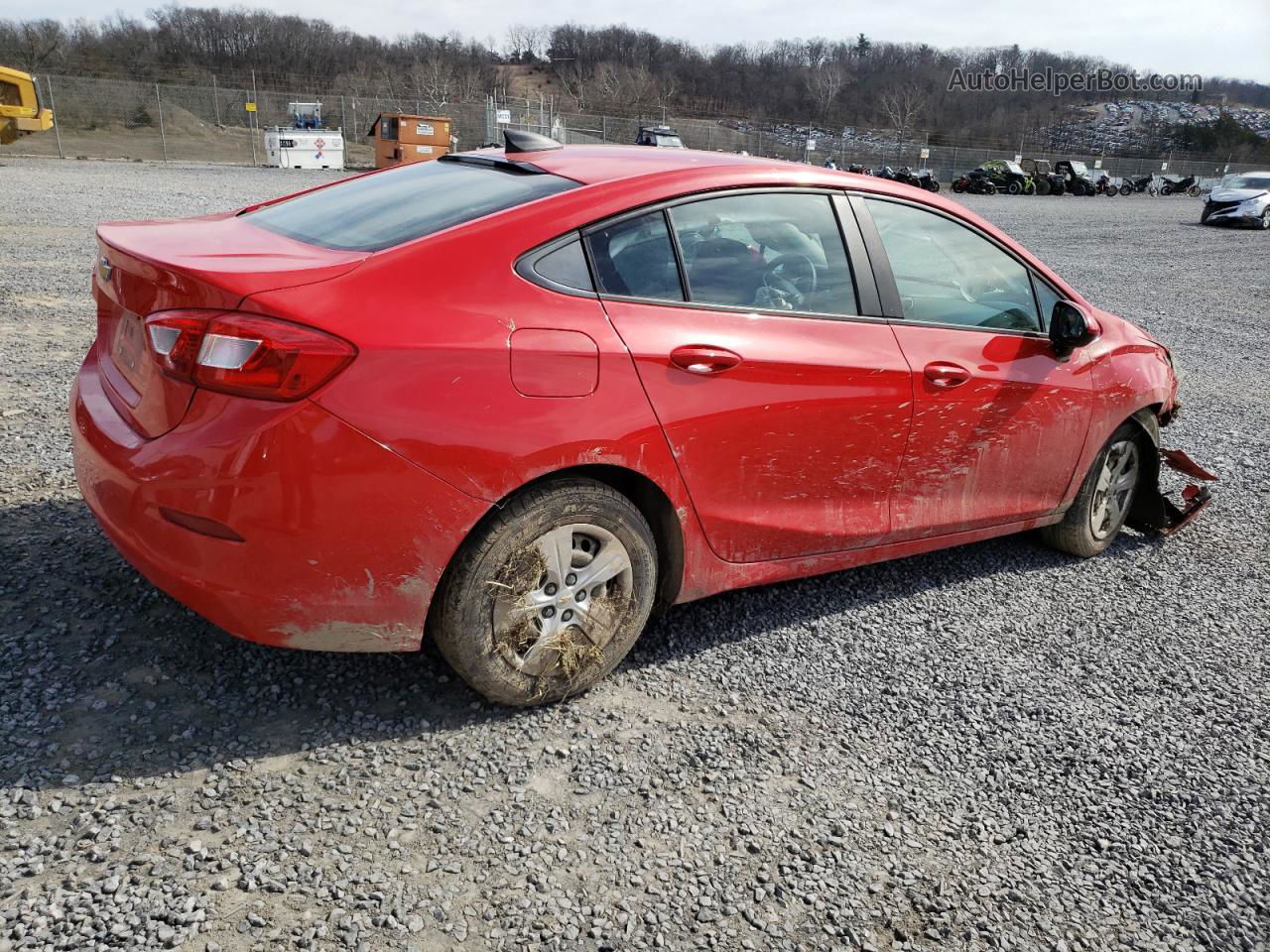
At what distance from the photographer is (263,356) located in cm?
231

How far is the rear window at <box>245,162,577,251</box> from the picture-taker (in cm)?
280

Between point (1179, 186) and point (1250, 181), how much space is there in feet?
82.0

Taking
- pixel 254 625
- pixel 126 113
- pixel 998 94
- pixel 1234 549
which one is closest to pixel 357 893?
pixel 254 625

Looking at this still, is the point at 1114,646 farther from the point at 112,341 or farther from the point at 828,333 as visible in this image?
the point at 112,341

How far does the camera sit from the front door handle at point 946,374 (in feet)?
11.3

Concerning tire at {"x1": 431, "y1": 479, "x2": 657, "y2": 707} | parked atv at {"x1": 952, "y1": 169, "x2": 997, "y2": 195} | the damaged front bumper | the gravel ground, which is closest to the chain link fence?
A: parked atv at {"x1": 952, "y1": 169, "x2": 997, "y2": 195}

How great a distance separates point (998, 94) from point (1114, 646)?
464 ft

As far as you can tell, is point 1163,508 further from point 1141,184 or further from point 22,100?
point 1141,184

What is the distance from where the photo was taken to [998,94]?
415 ft

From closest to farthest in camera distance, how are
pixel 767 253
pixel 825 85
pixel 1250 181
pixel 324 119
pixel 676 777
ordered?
pixel 676 777
pixel 767 253
pixel 1250 181
pixel 324 119
pixel 825 85

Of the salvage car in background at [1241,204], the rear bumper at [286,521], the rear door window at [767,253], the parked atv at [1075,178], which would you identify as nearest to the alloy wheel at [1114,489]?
the rear door window at [767,253]

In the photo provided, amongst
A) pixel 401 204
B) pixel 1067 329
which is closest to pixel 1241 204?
pixel 1067 329

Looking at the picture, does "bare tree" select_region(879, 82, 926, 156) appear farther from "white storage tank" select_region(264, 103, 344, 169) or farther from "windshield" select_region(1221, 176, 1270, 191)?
"white storage tank" select_region(264, 103, 344, 169)

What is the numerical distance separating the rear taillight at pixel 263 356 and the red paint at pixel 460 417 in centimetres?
3
